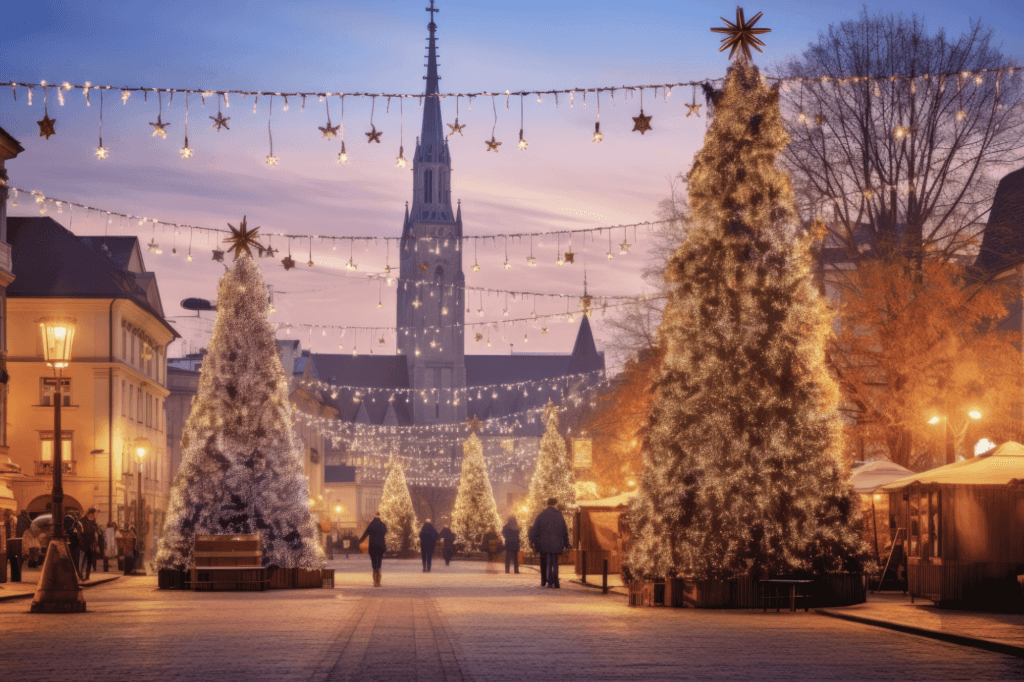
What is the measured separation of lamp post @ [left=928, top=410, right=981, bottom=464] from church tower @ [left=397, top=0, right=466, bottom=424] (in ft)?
Answer: 362

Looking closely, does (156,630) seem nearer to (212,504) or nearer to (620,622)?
(620,622)

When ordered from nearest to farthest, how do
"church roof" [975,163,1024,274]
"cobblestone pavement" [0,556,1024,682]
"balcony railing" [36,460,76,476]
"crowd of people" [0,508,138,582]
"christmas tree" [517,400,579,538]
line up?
"cobblestone pavement" [0,556,1024,682] → "crowd of people" [0,508,138,582] → "church roof" [975,163,1024,274] → "christmas tree" [517,400,579,538] → "balcony railing" [36,460,76,476]

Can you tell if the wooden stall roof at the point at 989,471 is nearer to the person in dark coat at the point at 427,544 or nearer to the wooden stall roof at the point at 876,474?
the wooden stall roof at the point at 876,474

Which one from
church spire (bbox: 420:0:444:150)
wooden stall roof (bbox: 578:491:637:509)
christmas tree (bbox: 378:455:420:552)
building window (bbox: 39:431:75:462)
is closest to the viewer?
wooden stall roof (bbox: 578:491:637:509)

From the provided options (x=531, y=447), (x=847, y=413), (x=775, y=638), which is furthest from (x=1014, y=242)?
(x=531, y=447)

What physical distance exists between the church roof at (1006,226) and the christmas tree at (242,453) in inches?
775

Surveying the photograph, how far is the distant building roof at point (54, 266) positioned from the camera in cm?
5859

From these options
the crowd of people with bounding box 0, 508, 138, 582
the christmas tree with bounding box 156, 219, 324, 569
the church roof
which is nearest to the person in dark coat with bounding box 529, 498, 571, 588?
the christmas tree with bounding box 156, 219, 324, 569

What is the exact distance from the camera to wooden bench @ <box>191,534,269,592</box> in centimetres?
2670

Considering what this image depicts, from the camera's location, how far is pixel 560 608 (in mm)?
21328

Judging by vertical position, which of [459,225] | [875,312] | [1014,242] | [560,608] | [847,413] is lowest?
A: [560,608]

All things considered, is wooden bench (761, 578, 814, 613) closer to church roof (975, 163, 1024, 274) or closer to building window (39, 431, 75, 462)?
church roof (975, 163, 1024, 274)

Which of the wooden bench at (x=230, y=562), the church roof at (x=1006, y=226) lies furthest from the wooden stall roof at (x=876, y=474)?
the wooden bench at (x=230, y=562)

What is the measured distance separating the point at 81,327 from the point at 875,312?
3511cm
